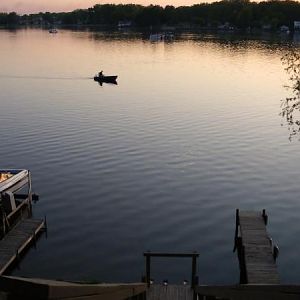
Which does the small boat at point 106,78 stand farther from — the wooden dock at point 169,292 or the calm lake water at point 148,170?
the wooden dock at point 169,292

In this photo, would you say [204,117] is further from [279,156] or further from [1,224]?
[1,224]

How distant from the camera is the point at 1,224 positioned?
112 feet

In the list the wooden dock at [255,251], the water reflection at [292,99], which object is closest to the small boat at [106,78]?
the water reflection at [292,99]

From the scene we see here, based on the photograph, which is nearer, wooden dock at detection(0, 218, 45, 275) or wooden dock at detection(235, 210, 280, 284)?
→ wooden dock at detection(235, 210, 280, 284)

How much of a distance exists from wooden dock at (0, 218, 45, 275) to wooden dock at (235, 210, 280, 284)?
1421 cm

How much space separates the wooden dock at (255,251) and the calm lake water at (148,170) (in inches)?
92.3

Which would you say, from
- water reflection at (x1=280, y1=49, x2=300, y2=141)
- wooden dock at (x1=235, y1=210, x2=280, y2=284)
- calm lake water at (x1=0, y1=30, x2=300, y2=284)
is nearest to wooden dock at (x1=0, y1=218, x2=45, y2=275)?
calm lake water at (x1=0, y1=30, x2=300, y2=284)

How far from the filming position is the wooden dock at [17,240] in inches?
1160

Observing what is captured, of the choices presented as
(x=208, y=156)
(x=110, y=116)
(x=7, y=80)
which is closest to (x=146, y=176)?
(x=208, y=156)

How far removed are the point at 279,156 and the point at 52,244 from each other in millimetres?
29822

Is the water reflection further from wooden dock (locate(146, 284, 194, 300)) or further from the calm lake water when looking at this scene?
wooden dock (locate(146, 284, 194, 300))

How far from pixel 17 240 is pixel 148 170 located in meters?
19.6

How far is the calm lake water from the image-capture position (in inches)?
1304

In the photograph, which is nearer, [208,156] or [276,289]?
[276,289]
